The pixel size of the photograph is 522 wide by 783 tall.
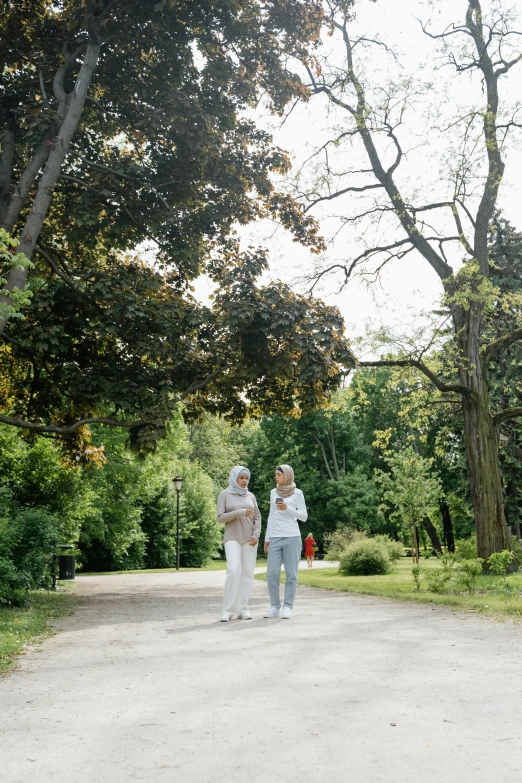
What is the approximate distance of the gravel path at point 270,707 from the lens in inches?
132

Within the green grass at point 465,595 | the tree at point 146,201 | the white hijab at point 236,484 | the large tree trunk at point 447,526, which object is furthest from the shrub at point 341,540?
the large tree trunk at point 447,526

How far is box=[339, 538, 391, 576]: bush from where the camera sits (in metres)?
22.8

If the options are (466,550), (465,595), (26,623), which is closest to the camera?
(26,623)

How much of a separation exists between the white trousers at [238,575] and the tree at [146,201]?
4046mm

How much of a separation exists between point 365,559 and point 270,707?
1898 centimetres

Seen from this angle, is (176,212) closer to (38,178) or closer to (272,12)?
(38,178)

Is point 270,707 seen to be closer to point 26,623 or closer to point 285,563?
point 285,563

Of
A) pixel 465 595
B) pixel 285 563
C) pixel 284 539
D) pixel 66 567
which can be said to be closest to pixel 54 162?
pixel 284 539

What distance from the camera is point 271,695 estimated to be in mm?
4770

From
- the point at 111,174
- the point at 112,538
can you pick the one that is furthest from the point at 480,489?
the point at 112,538

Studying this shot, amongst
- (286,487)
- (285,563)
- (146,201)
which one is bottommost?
(285,563)

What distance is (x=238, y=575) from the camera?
959 centimetres

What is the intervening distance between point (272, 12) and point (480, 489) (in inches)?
453

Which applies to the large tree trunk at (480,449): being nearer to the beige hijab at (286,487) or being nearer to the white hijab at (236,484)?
the beige hijab at (286,487)
